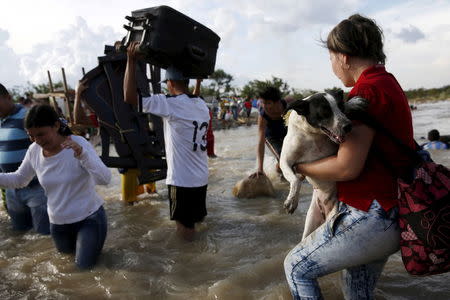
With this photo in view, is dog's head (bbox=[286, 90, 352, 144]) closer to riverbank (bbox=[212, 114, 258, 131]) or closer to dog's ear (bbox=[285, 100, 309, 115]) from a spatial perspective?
dog's ear (bbox=[285, 100, 309, 115])

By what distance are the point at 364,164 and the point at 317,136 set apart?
44 centimetres

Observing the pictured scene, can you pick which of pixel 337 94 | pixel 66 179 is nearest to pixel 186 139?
pixel 66 179

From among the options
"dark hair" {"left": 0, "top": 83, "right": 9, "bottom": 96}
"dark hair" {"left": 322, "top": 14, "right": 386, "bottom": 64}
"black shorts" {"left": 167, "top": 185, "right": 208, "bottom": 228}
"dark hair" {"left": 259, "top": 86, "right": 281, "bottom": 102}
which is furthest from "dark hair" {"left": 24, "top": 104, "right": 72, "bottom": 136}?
"dark hair" {"left": 259, "top": 86, "right": 281, "bottom": 102}

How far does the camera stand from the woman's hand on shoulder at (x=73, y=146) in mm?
3244

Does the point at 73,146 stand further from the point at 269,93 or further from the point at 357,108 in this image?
the point at 269,93

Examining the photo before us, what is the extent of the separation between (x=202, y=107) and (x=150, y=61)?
2.54ft

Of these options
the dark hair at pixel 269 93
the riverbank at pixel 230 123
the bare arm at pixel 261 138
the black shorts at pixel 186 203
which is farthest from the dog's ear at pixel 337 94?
the riverbank at pixel 230 123

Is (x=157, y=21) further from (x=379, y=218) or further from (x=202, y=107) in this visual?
(x=379, y=218)

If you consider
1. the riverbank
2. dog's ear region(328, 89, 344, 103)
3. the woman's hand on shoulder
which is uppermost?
dog's ear region(328, 89, 344, 103)

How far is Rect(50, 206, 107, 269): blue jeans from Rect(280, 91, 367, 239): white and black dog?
7.27ft

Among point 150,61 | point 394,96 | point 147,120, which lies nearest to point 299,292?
point 394,96

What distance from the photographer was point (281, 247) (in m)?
4.32

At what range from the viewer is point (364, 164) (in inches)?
74.9

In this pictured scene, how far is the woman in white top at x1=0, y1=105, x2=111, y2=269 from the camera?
11.3 ft
